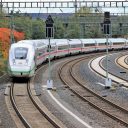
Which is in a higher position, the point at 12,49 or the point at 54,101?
the point at 12,49

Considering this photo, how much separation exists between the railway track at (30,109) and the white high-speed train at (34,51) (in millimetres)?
2039

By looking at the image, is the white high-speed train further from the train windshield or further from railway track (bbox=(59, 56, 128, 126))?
railway track (bbox=(59, 56, 128, 126))

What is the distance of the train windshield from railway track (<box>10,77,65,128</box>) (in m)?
3.01

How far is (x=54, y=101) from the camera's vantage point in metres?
24.2

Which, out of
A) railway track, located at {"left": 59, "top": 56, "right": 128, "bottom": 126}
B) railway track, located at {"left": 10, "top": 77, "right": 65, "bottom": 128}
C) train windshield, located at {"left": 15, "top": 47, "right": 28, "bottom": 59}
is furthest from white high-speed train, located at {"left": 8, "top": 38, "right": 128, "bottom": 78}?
railway track, located at {"left": 59, "top": 56, "right": 128, "bottom": 126}

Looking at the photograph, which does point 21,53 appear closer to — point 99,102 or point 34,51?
point 34,51

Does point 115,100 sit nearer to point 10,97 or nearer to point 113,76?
point 10,97

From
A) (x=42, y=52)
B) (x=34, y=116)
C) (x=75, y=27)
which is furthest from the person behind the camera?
(x=75, y=27)

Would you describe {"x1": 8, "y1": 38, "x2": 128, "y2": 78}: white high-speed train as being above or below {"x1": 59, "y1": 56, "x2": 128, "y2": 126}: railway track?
above

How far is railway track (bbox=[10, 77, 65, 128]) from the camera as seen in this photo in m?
18.0

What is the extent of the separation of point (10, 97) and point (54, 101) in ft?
8.64

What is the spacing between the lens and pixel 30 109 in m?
21.9

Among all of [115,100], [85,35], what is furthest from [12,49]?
[85,35]

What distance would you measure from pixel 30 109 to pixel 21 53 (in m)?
12.0
